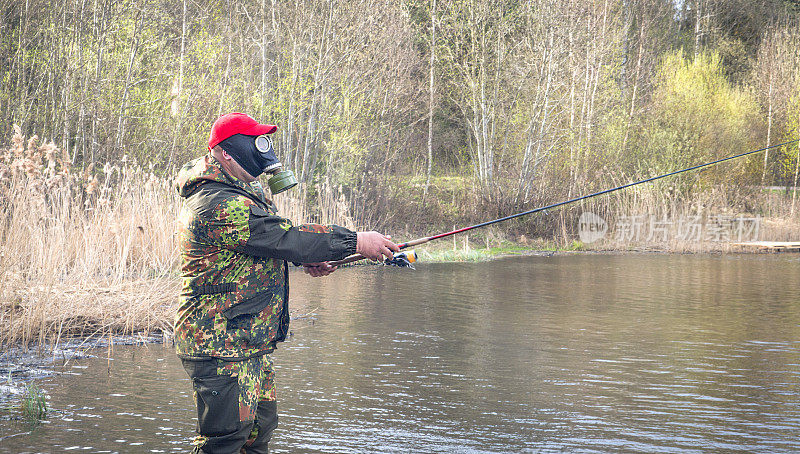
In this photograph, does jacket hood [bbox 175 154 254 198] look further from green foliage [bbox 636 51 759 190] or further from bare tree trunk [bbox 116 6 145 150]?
green foliage [bbox 636 51 759 190]

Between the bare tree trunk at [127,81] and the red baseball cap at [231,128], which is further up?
the bare tree trunk at [127,81]

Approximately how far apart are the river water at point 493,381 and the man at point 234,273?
1.73m

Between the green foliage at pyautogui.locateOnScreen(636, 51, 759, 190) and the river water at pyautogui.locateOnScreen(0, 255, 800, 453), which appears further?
the green foliage at pyautogui.locateOnScreen(636, 51, 759, 190)

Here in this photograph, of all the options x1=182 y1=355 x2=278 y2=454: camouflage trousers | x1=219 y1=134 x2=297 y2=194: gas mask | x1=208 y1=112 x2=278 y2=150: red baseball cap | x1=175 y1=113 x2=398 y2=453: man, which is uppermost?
x1=208 y1=112 x2=278 y2=150: red baseball cap

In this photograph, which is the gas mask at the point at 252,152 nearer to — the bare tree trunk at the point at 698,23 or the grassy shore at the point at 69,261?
the grassy shore at the point at 69,261

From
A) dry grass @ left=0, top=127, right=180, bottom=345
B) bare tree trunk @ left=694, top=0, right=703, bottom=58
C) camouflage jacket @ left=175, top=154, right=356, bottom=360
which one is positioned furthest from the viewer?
bare tree trunk @ left=694, top=0, right=703, bottom=58

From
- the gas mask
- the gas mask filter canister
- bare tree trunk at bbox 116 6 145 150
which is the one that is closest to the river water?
the gas mask filter canister

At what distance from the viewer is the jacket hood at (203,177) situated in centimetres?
364

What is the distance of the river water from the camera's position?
18.0 ft

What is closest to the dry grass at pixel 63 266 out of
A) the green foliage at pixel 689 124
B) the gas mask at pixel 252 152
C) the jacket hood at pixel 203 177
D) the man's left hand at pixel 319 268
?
the man's left hand at pixel 319 268

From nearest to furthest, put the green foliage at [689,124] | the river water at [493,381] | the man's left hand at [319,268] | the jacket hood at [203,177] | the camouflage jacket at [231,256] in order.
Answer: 1. the camouflage jacket at [231,256]
2. the jacket hood at [203,177]
3. the man's left hand at [319,268]
4. the river water at [493,381]
5. the green foliage at [689,124]

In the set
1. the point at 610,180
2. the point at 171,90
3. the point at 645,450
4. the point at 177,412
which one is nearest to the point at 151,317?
the point at 177,412

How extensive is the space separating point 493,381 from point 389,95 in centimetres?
1712

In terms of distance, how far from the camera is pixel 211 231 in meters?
3.54
